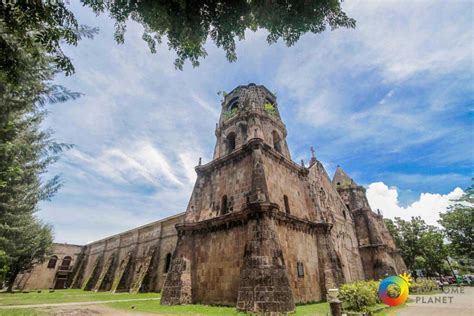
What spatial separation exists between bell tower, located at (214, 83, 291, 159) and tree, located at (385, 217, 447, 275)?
30200 mm

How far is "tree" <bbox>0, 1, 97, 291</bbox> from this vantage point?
4152 millimetres

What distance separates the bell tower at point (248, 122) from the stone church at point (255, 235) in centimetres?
9

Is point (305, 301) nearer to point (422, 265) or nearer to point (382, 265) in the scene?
point (382, 265)

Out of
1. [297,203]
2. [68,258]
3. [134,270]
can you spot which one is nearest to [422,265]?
[297,203]

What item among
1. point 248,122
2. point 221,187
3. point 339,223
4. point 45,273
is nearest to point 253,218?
point 221,187

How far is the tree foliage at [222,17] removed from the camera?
15.7ft

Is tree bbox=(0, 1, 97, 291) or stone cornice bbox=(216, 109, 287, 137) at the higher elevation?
stone cornice bbox=(216, 109, 287, 137)

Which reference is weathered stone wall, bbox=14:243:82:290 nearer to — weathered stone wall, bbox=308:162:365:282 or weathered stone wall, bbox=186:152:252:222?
weathered stone wall, bbox=186:152:252:222

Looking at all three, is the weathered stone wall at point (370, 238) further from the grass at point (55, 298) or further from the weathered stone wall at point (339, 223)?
the grass at point (55, 298)

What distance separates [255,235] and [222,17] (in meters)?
9.19

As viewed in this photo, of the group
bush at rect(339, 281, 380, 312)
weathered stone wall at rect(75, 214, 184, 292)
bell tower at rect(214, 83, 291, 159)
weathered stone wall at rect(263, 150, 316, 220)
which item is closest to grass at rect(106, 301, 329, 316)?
bush at rect(339, 281, 380, 312)

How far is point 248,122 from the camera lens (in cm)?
1686

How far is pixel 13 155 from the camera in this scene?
8672mm

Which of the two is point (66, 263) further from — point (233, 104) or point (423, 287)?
point (423, 287)
